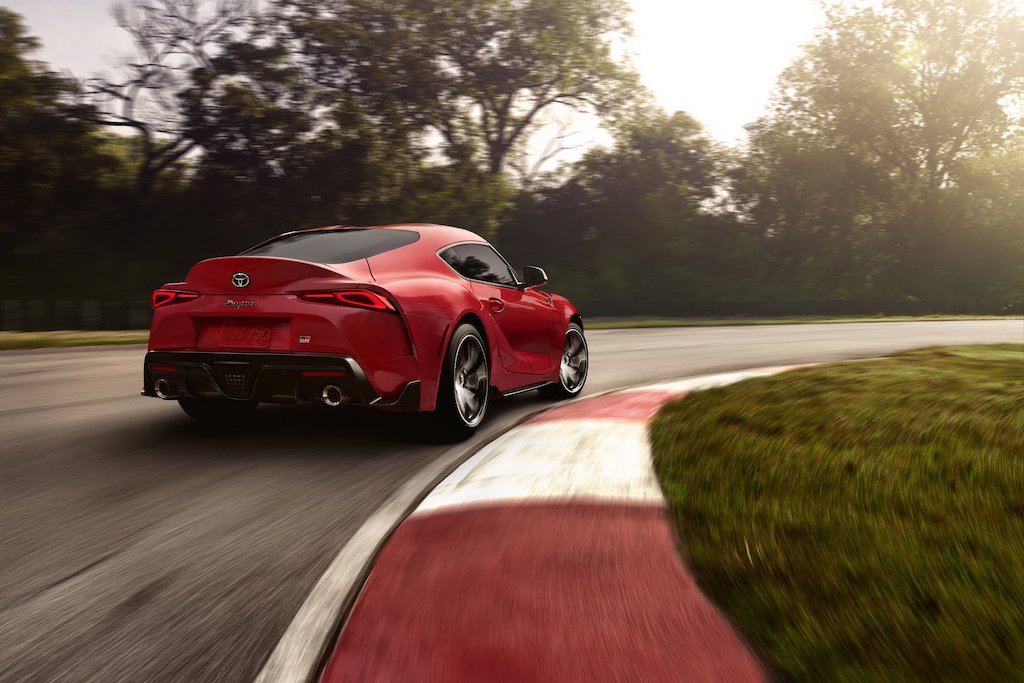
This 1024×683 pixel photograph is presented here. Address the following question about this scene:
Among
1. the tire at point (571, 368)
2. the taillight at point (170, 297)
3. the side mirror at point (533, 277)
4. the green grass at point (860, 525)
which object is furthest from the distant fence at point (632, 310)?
the green grass at point (860, 525)

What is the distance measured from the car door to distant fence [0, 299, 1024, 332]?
1758 cm

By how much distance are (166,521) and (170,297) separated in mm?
2118

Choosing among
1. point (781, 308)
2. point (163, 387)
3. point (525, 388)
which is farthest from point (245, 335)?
point (781, 308)

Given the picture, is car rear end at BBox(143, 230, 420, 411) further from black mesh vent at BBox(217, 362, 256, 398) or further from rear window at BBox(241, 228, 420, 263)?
rear window at BBox(241, 228, 420, 263)

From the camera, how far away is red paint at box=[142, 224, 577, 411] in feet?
18.2

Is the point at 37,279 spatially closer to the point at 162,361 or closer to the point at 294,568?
the point at 162,361

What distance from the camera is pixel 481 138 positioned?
4041cm

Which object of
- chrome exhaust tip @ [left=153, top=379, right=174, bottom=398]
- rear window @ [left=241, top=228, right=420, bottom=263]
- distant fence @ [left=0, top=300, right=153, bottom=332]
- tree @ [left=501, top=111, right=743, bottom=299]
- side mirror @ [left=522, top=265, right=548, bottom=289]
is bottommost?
distant fence @ [left=0, top=300, right=153, bottom=332]

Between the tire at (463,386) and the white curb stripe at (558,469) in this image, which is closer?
the white curb stripe at (558,469)

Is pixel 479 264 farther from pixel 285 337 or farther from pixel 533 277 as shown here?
pixel 285 337

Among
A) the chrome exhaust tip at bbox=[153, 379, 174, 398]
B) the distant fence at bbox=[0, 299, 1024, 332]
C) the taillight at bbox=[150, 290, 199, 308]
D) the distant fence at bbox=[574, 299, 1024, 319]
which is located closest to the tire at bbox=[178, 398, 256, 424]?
the chrome exhaust tip at bbox=[153, 379, 174, 398]

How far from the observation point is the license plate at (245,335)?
562 cm

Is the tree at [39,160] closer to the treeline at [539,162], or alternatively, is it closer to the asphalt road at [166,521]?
the treeline at [539,162]

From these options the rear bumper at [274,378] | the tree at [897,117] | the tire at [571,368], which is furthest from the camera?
the tree at [897,117]
